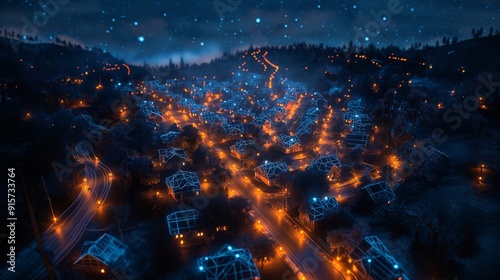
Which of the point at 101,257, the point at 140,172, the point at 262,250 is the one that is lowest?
the point at 262,250

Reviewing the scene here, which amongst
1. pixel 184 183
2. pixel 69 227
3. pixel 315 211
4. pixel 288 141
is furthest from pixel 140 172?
pixel 288 141

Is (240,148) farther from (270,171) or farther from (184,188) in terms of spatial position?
(184,188)

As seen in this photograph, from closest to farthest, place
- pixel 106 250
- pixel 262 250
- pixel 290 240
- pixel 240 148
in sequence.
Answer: pixel 106 250 → pixel 262 250 → pixel 290 240 → pixel 240 148

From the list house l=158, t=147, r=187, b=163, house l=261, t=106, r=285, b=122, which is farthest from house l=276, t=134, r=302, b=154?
house l=158, t=147, r=187, b=163

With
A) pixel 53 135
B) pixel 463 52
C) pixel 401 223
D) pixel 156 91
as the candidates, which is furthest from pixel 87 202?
pixel 463 52

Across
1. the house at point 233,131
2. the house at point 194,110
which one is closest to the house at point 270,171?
the house at point 233,131

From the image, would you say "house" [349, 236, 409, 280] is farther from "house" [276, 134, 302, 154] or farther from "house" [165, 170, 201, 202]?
"house" [276, 134, 302, 154]

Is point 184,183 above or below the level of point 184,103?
below
